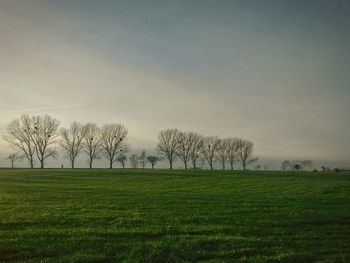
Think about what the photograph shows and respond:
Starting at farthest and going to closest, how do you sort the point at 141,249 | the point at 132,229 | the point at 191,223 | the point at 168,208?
the point at 168,208
the point at 191,223
the point at 132,229
the point at 141,249

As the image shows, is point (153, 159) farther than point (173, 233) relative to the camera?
Yes

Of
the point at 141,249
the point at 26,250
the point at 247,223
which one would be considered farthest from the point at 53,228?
the point at 247,223

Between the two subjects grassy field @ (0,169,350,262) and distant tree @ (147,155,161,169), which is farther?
distant tree @ (147,155,161,169)

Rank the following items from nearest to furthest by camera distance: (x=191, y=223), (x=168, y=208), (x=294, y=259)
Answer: (x=294, y=259), (x=191, y=223), (x=168, y=208)

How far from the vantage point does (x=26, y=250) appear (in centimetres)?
1895

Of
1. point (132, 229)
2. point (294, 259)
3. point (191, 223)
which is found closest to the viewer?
point (294, 259)

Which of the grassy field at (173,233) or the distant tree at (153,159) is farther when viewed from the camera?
the distant tree at (153,159)

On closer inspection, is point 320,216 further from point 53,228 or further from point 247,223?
point 53,228

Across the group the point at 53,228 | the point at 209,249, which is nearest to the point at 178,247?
the point at 209,249

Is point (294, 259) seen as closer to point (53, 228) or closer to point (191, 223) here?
point (191, 223)

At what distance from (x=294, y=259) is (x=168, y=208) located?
18321 millimetres

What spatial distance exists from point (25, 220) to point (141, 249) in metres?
11.8

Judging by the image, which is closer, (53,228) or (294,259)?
(294,259)

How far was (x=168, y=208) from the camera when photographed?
35.4 m
